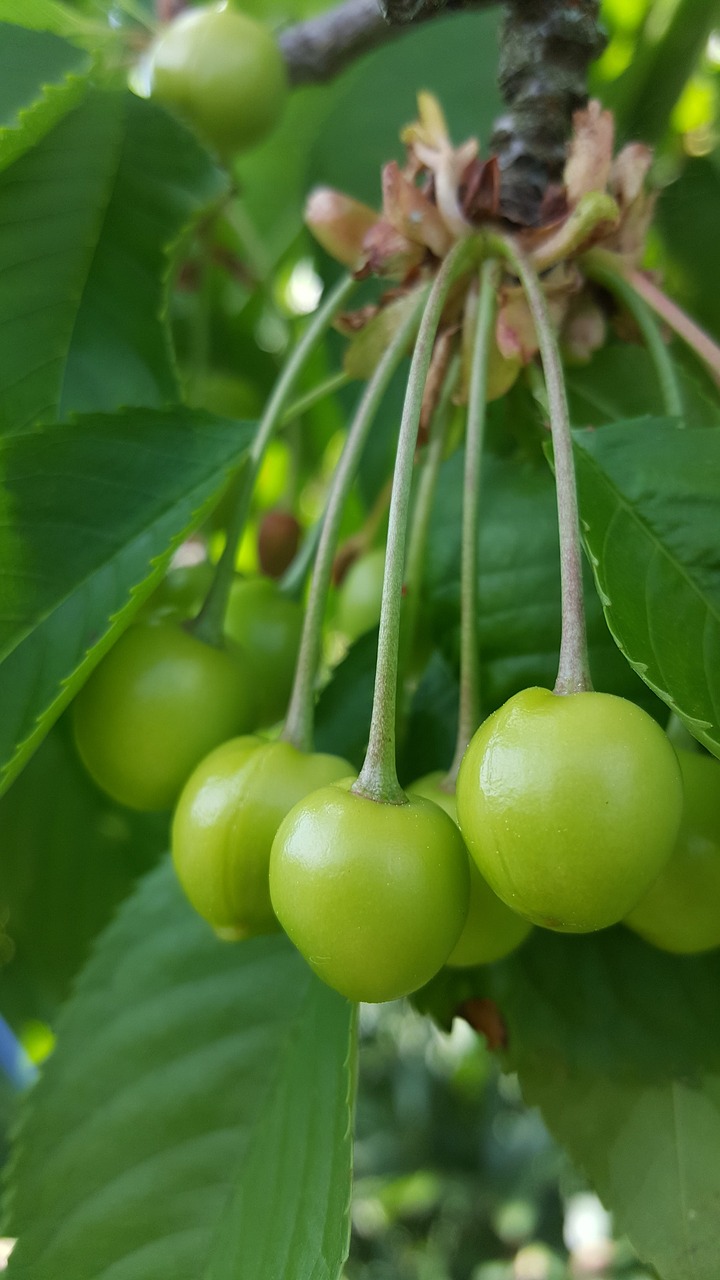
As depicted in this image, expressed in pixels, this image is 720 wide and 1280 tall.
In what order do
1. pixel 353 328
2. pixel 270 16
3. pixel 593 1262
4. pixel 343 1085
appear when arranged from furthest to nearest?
pixel 593 1262 → pixel 270 16 → pixel 353 328 → pixel 343 1085

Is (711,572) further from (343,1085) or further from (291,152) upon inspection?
(291,152)

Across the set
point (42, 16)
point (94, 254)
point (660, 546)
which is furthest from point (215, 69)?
point (660, 546)

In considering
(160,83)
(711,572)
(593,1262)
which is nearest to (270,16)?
(160,83)

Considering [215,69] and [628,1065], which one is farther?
[215,69]

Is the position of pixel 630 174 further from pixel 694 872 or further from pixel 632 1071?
pixel 632 1071

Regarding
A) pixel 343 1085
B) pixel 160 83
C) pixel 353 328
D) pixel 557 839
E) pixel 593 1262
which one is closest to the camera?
pixel 557 839

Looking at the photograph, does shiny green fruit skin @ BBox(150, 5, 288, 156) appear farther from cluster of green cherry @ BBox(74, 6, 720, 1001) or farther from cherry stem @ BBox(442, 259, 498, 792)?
cherry stem @ BBox(442, 259, 498, 792)
